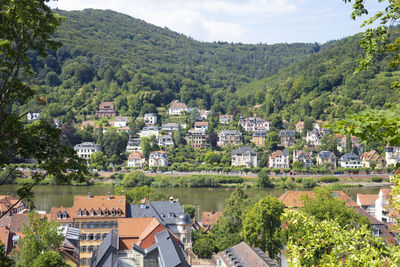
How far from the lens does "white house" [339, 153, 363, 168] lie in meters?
Result: 74.5

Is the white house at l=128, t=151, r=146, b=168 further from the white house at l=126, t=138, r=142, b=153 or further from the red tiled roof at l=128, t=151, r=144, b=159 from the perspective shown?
the white house at l=126, t=138, r=142, b=153

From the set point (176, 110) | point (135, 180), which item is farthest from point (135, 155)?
point (176, 110)

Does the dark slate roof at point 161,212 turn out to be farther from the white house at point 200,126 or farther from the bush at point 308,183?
the white house at point 200,126

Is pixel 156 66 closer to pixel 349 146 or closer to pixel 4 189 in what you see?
pixel 349 146

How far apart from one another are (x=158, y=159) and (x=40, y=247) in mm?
59856

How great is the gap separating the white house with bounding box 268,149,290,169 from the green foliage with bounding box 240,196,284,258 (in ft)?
158

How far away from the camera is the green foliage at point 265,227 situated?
2617 centimetres

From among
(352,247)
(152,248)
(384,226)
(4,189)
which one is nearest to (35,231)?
(152,248)

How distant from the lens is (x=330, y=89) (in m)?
110

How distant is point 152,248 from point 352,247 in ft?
60.4

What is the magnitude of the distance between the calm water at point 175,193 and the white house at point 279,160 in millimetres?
13843

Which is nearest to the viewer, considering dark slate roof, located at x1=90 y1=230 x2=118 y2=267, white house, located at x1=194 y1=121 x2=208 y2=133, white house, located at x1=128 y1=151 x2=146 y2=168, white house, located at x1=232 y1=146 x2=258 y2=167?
dark slate roof, located at x1=90 y1=230 x2=118 y2=267

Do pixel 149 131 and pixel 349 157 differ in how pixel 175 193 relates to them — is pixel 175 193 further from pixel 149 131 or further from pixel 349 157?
pixel 149 131

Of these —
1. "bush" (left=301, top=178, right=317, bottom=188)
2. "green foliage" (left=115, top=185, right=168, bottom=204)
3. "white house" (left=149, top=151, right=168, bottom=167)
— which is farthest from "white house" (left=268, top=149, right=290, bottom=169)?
"green foliage" (left=115, top=185, right=168, bottom=204)
